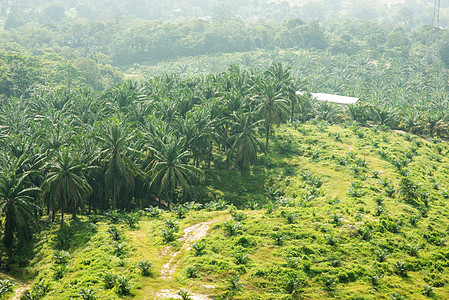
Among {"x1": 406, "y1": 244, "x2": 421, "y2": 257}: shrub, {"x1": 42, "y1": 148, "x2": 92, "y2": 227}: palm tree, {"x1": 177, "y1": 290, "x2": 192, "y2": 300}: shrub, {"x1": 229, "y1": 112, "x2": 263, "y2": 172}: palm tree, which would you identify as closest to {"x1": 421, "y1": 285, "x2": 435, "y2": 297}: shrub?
{"x1": 406, "y1": 244, "x2": 421, "y2": 257}: shrub

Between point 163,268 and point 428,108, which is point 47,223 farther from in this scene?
point 428,108

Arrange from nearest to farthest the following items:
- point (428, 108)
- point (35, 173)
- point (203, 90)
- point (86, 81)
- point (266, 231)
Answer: point (266, 231) → point (35, 173) → point (203, 90) → point (428, 108) → point (86, 81)

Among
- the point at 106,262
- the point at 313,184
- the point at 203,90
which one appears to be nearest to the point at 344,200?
the point at 313,184

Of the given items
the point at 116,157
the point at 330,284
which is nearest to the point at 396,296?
the point at 330,284

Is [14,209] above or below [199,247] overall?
above

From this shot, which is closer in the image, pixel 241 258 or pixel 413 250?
pixel 241 258

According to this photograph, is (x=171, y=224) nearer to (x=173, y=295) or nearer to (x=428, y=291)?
(x=173, y=295)
